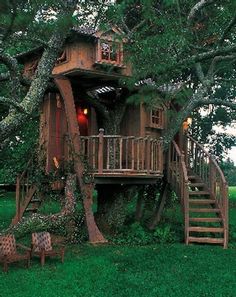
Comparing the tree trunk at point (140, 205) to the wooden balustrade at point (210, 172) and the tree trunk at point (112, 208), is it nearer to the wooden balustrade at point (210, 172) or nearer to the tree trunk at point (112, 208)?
the tree trunk at point (112, 208)

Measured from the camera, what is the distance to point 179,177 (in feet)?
48.5

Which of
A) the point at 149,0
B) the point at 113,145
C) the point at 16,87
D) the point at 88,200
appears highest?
the point at 149,0

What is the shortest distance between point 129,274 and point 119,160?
4360 millimetres

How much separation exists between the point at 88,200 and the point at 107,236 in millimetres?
1623

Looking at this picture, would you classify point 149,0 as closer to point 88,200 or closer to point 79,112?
point 88,200

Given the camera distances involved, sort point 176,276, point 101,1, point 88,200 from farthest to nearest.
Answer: point 88,200 → point 101,1 → point 176,276

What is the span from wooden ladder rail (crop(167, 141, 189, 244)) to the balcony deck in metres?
0.74

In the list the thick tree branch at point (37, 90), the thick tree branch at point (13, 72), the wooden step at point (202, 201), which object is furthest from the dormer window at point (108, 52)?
the wooden step at point (202, 201)

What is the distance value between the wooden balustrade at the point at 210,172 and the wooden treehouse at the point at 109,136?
0.03 metres

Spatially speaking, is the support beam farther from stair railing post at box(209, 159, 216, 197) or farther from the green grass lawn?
stair railing post at box(209, 159, 216, 197)

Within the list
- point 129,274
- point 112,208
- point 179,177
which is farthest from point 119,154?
point 129,274

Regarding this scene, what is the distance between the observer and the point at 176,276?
9.04 metres

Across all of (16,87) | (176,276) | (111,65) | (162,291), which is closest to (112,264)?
(176,276)

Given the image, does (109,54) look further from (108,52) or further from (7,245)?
(7,245)
